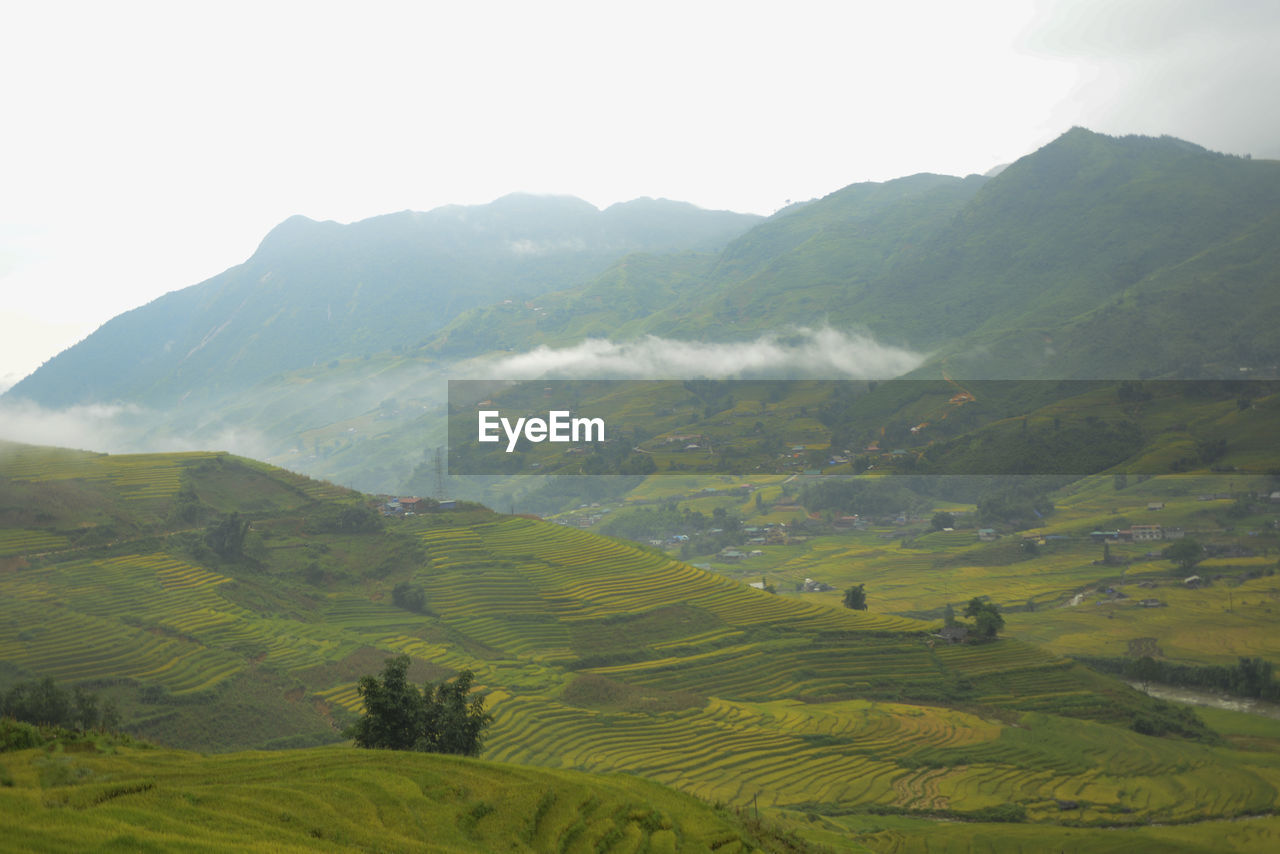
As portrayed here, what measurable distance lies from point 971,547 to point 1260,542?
2601 cm

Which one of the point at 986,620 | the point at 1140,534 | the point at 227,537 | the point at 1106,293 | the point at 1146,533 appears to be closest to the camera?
the point at 986,620

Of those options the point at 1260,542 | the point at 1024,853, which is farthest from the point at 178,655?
the point at 1260,542

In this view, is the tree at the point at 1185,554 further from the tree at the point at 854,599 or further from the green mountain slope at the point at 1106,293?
the green mountain slope at the point at 1106,293

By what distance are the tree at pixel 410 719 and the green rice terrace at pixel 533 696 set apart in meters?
3.30

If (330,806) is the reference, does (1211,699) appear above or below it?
below

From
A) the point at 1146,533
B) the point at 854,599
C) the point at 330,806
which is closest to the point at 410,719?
the point at 330,806

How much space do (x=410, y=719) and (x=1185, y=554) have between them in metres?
75.3

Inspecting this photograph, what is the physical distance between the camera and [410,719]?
27.8 metres

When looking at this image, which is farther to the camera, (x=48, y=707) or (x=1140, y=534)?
(x=1140, y=534)

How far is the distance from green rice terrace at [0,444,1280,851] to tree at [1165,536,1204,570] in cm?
645

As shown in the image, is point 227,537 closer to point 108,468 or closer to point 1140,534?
point 108,468

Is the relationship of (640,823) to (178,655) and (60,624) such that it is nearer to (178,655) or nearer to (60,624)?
(178,655)

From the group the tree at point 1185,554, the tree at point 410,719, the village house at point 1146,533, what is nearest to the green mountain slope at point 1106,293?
the village house at point 1146,533

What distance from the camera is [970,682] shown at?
49375 mm
